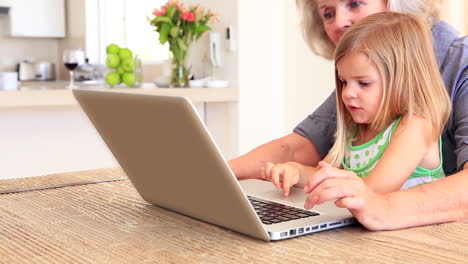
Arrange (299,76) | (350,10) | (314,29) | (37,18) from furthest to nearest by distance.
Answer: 1. (37,18)
2. (299,76)
3. (314,29)
4. (350,10)

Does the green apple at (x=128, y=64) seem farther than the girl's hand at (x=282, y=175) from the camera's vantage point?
Yes

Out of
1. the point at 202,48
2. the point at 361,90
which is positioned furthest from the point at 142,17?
the point at 361,90

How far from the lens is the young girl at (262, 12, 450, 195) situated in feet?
4.17

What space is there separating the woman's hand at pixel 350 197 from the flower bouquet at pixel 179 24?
2.71 meters

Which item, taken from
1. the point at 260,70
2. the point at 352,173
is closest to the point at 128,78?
the point at 260,70

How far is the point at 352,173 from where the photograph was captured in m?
0.99

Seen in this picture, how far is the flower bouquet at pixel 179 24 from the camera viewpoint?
3604 mm

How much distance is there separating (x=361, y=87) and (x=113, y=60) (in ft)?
8.40

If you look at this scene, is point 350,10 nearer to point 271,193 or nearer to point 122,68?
point 271,193

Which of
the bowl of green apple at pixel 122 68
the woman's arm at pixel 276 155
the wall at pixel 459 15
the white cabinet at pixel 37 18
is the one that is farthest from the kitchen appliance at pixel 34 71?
the woman's arm at pixel 276 155

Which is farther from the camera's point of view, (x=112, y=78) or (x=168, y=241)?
(x=112, y=78)

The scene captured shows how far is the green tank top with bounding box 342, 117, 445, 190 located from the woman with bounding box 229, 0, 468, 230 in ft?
0.21

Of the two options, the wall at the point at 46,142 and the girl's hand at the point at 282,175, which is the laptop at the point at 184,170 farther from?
the wall at the point at 46,142

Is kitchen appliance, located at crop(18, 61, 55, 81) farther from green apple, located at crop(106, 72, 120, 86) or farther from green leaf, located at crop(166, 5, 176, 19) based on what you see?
green leaf, located at crop(166, 5, 176, 19)
